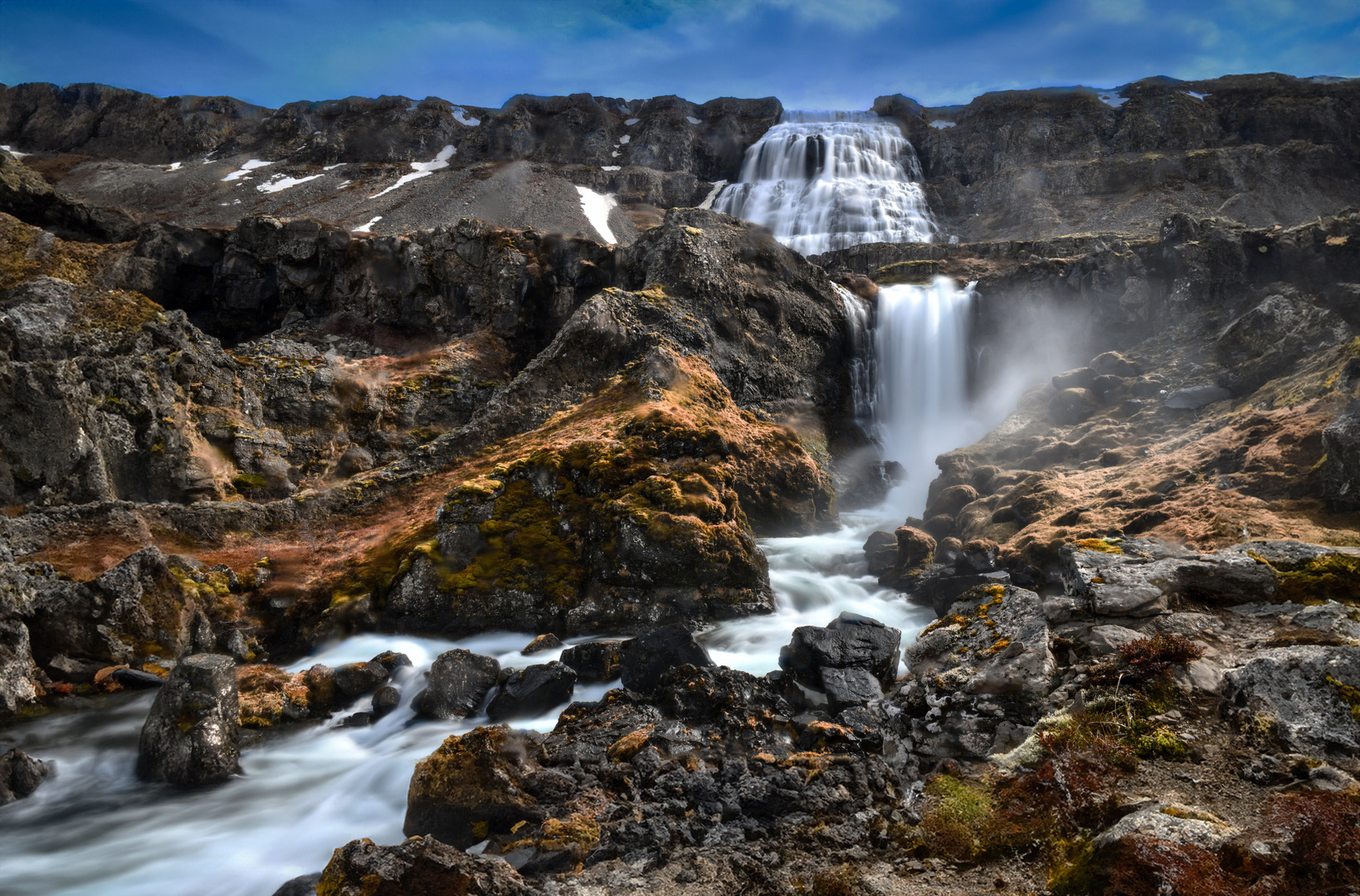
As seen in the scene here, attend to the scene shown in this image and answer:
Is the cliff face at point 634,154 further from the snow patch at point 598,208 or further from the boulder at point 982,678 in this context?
the boulder at point 982,678

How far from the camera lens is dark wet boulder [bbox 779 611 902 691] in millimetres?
9594

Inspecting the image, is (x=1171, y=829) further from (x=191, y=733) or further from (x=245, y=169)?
(x=245, y=169)

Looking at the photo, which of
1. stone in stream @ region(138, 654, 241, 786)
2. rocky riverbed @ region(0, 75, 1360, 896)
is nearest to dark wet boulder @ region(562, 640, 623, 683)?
rocky riverbed @ region(0, 75, 1360, 896)

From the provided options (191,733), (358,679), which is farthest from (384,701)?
(191,733)

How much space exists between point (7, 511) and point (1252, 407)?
102 feet

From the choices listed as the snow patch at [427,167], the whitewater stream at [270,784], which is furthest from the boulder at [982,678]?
the snow patch at [427,167]

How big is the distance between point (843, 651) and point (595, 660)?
13.5 ft

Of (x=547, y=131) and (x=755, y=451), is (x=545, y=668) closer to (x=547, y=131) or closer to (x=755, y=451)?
(x=755, y=451)

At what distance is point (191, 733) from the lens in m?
9.03

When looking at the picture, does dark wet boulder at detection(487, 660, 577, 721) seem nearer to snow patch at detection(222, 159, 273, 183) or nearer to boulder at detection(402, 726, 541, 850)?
boulder at detection(402, 726, 541, 850)

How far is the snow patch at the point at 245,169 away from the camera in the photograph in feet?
299

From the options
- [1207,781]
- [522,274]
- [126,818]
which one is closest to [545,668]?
[126,818]

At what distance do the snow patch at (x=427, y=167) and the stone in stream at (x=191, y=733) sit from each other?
91.0 metres

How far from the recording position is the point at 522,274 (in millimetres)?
34438
